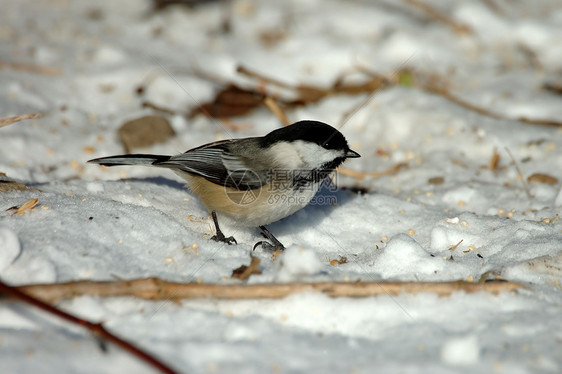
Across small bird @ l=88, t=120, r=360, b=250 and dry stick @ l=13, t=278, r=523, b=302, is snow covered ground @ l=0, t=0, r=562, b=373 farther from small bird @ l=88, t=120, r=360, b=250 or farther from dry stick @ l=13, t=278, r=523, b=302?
small bird @ l=88, t=120, r=360, b=250

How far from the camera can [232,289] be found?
159 centimetres

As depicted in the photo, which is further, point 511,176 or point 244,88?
point 244,88

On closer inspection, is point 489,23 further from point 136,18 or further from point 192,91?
point 136,18

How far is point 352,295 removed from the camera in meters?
1.61

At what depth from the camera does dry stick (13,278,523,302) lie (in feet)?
4.95

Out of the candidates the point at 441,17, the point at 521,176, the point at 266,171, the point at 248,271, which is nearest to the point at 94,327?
the point at 248,271

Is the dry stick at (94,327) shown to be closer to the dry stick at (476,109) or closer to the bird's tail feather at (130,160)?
the bird's tail feather at (130,160)

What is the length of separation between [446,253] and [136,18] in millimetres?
3593

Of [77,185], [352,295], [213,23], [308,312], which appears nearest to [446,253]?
[352,295]

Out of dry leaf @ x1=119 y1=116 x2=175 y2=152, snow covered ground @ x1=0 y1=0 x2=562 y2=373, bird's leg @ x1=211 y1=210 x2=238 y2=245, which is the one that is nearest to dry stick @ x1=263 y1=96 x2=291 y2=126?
snow covered ground @ x1=0 y1=0 x2=562 y2=373

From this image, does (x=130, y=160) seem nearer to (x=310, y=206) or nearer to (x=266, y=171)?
(x=266, y=171)

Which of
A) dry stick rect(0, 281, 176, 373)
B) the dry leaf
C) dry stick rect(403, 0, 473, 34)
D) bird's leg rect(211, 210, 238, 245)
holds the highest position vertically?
dry stick rect(0, 281, 176, 373)

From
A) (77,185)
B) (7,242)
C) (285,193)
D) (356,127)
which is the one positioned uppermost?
(7,242)

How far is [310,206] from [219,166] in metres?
0.55
